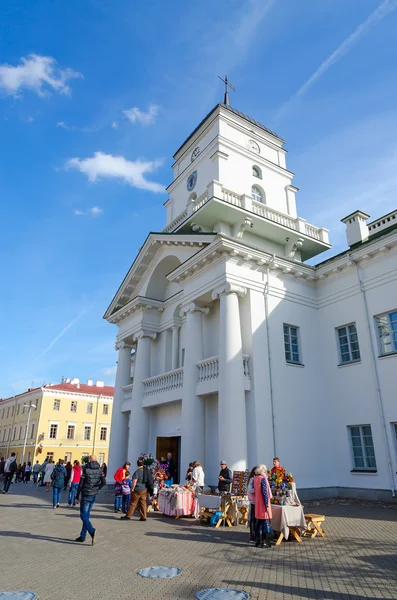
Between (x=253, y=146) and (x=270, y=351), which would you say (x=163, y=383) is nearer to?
(x=270, y=351)

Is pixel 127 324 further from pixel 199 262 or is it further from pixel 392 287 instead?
pixel 392 287

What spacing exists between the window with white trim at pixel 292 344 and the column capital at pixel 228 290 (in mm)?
2697

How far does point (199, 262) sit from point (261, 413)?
621cm

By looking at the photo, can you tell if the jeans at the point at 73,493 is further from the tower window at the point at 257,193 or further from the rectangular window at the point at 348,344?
the tower window at the point at 257,193

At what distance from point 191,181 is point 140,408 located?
43.0 feet

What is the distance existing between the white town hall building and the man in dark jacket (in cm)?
546


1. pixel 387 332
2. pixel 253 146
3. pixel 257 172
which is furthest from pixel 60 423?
pixel 387 332

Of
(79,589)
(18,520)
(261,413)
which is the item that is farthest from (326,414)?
(79,589)

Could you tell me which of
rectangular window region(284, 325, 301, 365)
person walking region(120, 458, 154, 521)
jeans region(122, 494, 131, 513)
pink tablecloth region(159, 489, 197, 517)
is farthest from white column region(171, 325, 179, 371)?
person walking region(120, 458, 154, 521)

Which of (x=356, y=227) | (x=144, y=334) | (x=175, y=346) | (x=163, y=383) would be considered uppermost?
(x=356, y=227)

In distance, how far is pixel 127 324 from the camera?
22.8 meters

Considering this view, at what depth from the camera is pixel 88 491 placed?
8312mm

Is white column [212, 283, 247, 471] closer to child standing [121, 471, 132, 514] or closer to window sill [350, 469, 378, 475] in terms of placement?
child standing [121, 471, 132, 514]

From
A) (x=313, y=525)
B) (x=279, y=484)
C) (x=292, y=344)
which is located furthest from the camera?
(x=292, y=344)
